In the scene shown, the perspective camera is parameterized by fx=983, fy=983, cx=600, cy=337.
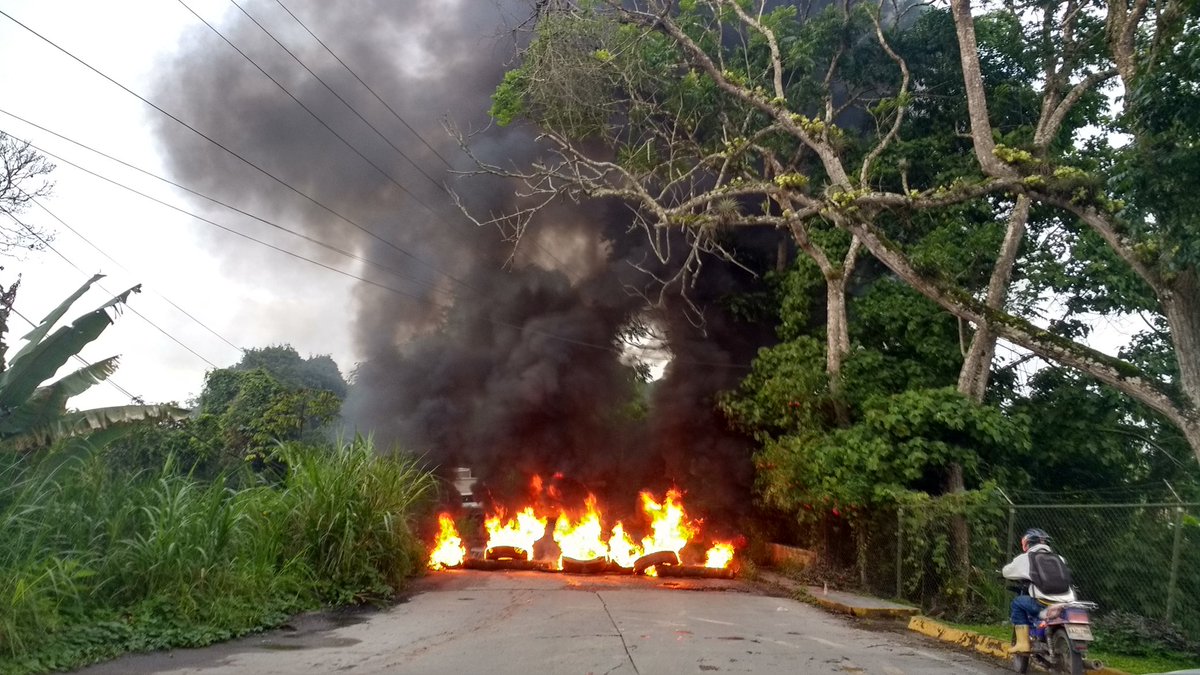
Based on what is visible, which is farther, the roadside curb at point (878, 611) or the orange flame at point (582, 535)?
the orange flame at point (582, 535)

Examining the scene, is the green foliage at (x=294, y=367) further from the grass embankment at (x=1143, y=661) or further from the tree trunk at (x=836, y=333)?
the grass embankment at (x=1143, y=661)

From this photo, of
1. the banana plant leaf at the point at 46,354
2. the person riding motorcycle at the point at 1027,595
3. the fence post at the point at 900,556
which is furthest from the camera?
the fence post at the point at 900,556

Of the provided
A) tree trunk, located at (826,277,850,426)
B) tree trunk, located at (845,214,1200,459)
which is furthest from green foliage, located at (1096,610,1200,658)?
tree trunk, located at (826,277,850,426)

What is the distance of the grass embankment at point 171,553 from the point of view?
8500 millimetres

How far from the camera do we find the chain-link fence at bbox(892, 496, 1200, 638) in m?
9.73

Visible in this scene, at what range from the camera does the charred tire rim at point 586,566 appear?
59.8 ft

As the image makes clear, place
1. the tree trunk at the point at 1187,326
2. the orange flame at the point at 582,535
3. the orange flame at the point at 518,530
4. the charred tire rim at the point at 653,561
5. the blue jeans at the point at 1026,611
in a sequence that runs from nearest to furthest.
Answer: the blue jeans at the point at 1026,611 < the tree trunk at the point at 1187,326 < the charred tire rim at the point at 653,561 < the orange flame at the point at 582,535 < the orange flame at the point at 518,530

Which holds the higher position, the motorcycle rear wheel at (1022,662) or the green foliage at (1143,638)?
the green foliage at (1143,638)

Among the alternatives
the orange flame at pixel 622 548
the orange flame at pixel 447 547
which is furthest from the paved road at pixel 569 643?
the orange flame at pixel 622 548

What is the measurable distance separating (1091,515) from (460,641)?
773 centimetres

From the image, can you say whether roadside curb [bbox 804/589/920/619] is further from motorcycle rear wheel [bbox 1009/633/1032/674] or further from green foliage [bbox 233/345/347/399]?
green foliage [bbox 233/345/347/399]

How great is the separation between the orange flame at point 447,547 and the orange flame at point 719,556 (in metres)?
4.70

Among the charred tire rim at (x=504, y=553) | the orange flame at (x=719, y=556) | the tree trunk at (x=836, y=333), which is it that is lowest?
the charred tire rim at (x=504, y=553)

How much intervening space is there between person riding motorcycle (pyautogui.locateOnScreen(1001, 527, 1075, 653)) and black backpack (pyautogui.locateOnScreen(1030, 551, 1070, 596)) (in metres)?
0.03
